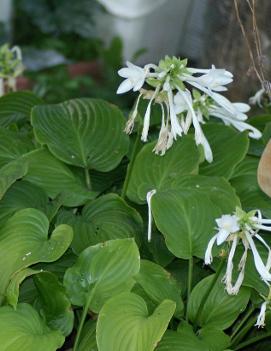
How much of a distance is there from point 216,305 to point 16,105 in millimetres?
592

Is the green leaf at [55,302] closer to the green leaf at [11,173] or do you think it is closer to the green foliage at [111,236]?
the green foliage at [111,236]

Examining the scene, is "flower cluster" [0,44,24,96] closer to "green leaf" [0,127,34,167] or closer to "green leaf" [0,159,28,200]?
"green leaf" [0,127,34,167]

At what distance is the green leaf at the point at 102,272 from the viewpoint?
106cm

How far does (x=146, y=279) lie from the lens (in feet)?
3.60

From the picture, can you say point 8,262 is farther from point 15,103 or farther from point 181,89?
point 15,103

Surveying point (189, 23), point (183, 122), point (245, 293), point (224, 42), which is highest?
point (183, 122)

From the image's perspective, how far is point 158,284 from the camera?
3.62ft

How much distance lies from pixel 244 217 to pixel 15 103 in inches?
25.8

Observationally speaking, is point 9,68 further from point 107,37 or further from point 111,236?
point 107,37

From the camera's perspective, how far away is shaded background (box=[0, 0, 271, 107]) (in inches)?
99.8

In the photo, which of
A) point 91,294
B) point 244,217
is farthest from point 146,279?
point 244,217

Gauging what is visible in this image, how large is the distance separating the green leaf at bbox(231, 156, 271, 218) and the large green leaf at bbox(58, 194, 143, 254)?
0.19m

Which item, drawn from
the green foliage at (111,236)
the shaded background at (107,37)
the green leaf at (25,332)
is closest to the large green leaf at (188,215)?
the green foliage at (111,236)

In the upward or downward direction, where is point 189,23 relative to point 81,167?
downward
